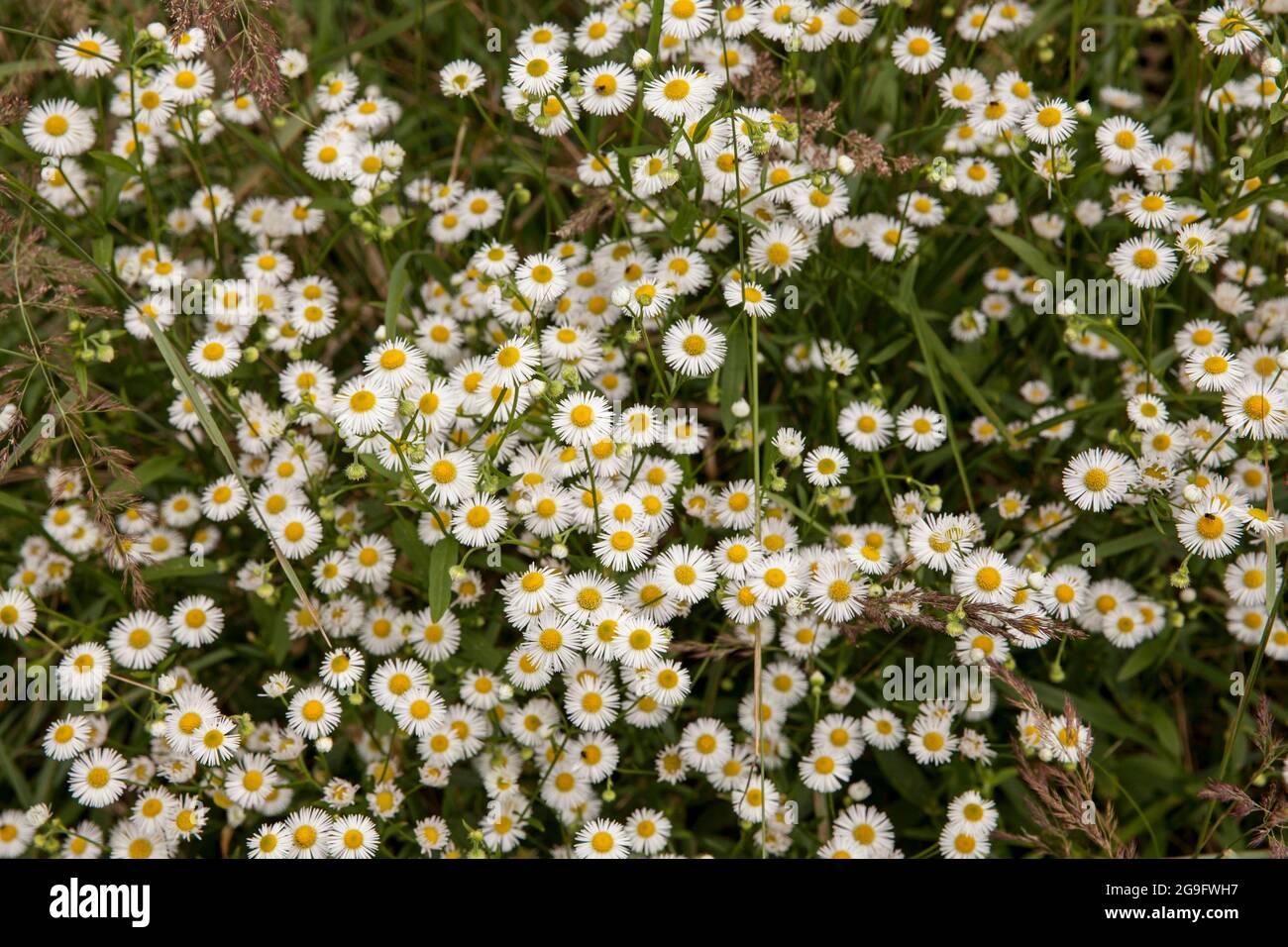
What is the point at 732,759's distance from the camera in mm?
2480

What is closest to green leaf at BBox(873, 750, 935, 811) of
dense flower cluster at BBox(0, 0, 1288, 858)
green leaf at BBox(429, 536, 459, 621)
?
dense flower cluster at BBox(0, 0, 1288, 858)

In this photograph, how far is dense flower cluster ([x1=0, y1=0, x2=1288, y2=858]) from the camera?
2.28 m

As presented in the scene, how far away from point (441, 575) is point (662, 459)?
1.99 ft

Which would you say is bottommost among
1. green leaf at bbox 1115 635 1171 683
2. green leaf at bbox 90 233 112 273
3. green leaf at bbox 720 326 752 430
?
green leaf at bbox 1115 635 1171 683

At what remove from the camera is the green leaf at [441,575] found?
211 cm

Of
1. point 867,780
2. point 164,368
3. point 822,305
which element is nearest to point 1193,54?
point 822,305

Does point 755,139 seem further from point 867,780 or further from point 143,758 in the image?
point 143,758

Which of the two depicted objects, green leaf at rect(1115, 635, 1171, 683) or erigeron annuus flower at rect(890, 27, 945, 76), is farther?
erigeron annuus flower at rect(890, 27, 945, 76)

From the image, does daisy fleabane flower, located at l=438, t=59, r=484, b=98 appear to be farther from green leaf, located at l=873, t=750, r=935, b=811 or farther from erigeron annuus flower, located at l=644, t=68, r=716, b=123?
green leaf, located at l=873, t=750, r=935, b=811

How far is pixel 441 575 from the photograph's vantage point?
7.02 ft

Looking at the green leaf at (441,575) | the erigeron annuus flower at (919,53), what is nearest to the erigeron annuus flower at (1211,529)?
the erigeron annuus flower at (919,53)

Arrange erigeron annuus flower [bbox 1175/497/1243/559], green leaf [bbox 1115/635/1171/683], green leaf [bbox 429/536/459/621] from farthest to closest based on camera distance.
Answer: green leaf [bbox 1115/635/1171/683], erigeron annuus flower [bbox 1175/497/1243/559], green leaf [bbox 429/536/459/621]

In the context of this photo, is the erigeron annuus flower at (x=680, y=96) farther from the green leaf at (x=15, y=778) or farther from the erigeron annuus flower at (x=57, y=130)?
the green leaf at (x=15, y=778)

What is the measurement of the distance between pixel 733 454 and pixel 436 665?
36.7 inches
